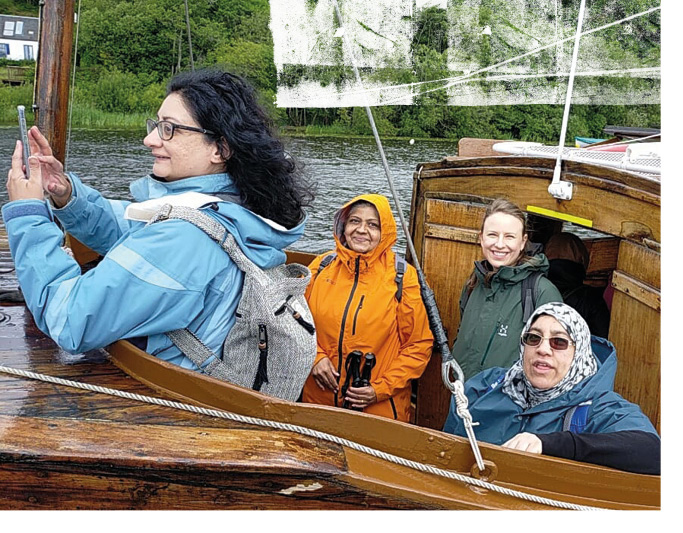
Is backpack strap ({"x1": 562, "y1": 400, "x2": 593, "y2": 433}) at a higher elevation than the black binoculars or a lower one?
higher

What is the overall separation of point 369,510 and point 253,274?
2.14 ft

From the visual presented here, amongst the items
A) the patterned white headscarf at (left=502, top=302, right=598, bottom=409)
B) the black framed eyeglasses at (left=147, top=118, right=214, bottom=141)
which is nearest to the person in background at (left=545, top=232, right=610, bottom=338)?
the patterned white headscarf at (left=502, top=302, right=598, bottom=409)

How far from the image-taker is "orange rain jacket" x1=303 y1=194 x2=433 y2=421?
3025mm

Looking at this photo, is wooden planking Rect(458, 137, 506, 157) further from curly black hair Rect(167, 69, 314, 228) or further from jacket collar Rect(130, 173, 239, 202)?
jacket collar Rect(130, 173, 239, 202)

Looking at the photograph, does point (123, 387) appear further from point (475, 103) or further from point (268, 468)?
point (475, 103)

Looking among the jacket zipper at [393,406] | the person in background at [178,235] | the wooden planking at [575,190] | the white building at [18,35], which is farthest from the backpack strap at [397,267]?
the white building at [18,35]

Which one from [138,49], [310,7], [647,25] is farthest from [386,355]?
[138,49]

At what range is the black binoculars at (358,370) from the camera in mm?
2984

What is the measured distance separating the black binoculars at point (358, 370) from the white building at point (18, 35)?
3169 centimetres

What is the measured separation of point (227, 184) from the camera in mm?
1927

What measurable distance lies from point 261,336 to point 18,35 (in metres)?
36.0

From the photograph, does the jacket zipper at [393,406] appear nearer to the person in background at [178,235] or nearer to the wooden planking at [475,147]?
the person in background at [178,235]

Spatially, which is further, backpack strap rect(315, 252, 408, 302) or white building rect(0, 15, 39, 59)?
white building rect(0, 15, 39, 59)

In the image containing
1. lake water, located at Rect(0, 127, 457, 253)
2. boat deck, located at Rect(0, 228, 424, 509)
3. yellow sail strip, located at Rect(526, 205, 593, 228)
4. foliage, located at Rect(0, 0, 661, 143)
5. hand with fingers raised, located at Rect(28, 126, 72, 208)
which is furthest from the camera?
lake water, located at Rect(0, 127, 457, 253)
